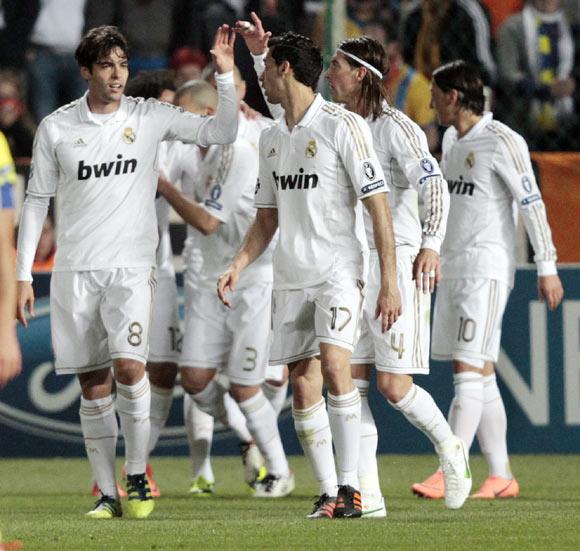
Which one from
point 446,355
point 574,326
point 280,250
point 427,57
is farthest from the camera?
point 427,57

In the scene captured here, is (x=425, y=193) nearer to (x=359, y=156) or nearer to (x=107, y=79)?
(x=359, y=156)

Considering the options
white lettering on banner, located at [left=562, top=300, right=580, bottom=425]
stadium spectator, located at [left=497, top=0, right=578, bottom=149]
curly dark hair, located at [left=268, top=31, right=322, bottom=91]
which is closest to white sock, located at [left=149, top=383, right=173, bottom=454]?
curly dark hair, located at [left=268, top=31, right=322, bottom=91]

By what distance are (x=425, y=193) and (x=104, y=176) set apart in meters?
1.48

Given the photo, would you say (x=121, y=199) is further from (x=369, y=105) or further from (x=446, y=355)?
(x=446, y=355)

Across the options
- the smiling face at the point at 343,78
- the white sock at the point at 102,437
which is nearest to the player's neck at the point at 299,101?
the smiling face at the point at 343,78

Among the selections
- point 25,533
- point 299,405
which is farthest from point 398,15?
point 25,533

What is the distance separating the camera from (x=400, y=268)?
7250 millimetres

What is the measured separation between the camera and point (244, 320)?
881 cm

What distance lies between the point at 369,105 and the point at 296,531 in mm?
2050

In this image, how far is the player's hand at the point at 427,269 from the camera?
6.86m

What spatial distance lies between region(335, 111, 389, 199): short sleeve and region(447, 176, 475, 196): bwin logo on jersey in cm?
188

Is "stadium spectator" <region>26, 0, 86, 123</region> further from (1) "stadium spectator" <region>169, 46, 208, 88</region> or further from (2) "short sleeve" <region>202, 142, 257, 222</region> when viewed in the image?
(2) "short sleeve" <region>202, 142, 257, 222</region>

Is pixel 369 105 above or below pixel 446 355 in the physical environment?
above

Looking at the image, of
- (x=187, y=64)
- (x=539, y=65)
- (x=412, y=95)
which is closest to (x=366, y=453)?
(x=412, y=95)
